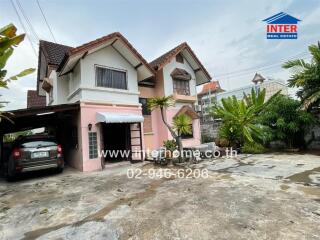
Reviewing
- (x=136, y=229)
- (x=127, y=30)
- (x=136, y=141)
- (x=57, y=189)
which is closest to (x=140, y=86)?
(x=127, y=30)

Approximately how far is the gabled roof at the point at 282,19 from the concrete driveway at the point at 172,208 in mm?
9144

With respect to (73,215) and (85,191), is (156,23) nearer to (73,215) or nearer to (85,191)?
(85,191)

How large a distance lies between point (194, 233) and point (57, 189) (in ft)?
17.4

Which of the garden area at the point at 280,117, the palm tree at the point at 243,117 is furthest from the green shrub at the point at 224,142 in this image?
the palm tree at the point at 243,117

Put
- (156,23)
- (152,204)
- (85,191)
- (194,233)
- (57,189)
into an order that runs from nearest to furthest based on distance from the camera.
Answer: (194,233), (152,204), (85,191), (57,189), (156,23)

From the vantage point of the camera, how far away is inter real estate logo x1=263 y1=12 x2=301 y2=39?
1191 cm

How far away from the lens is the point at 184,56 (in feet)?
53.0

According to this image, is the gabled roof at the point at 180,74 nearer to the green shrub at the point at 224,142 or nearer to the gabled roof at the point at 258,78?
the green shrub at the point at 224,142

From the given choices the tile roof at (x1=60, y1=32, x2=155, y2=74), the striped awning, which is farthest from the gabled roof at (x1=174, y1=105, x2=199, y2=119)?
the striped awning

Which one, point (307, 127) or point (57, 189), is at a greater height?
point (307, 127)

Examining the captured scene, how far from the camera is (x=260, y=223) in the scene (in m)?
3.39

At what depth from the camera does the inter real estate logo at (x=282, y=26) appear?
11.9 m

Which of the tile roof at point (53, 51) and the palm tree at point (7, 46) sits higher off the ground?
the tile roof at point (53, 51)

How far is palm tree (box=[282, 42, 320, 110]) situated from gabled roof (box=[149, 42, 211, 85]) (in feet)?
20.1
